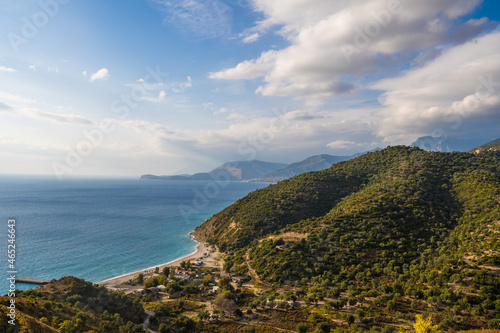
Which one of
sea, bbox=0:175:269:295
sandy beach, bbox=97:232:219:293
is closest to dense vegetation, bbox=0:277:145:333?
sea, bbox=0:175:269:295

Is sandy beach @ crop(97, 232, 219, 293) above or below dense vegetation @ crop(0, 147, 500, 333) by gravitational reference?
below

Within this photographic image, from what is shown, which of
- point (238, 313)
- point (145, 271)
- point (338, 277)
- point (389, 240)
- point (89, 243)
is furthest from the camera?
point (89, 243)

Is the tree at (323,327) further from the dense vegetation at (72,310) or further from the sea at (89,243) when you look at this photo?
the sea at (89,243)

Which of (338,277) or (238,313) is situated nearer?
(238,313)

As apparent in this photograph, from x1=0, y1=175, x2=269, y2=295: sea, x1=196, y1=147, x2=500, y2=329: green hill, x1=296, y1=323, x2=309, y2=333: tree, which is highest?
x1=196, y1=147, x2=500, y2=329: green hill

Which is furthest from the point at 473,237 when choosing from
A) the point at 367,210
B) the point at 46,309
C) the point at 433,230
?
the point at 46,309

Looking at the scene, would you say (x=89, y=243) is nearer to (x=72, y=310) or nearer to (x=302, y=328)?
(x=72, y=310)

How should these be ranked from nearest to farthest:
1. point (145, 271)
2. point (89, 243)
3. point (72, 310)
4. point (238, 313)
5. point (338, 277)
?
point (72, 310) < point (238, 313) < point (338, 277) < point (145, 271) < point (89, 243)

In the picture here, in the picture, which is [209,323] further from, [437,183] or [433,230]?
[437,183]

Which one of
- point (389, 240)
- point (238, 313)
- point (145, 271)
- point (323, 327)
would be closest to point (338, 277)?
point (389, 240)

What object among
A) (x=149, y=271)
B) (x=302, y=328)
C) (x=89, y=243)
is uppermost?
(x=302, y=328)

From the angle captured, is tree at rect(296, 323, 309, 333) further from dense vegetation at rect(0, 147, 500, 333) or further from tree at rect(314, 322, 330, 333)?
tree at rect(314, 322, 330, 333)
